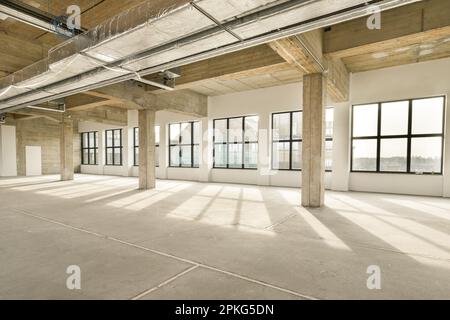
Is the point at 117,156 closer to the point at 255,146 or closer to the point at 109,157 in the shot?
the point at 109,157

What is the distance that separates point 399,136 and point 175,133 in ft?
32.3

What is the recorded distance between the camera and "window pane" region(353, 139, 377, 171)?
815 cm

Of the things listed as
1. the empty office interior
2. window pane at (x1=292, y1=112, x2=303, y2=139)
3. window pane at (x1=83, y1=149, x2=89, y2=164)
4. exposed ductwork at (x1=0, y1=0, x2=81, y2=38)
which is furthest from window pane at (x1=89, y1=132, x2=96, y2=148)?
exposed ductwork at (x1=0, y1=0, x2=81, y2=38)

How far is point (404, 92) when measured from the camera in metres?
7.46

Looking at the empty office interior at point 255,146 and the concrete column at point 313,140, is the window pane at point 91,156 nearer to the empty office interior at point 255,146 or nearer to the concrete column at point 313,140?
the empty office interior at point 255,146

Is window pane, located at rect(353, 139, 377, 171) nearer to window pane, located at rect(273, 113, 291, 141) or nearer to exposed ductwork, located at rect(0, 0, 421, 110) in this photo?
window pane, located at rect(273, 113, 291, 141)

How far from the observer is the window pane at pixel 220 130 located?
444 inches

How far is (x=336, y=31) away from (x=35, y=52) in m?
6.69

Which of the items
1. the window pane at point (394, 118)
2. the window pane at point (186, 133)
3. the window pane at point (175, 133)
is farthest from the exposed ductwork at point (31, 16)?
the window pane at point (175, 133)

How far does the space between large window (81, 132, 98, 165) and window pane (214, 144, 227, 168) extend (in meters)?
10.1

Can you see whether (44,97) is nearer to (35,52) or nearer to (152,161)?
(35,52)

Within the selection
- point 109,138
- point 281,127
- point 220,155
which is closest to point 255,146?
point 281,127
